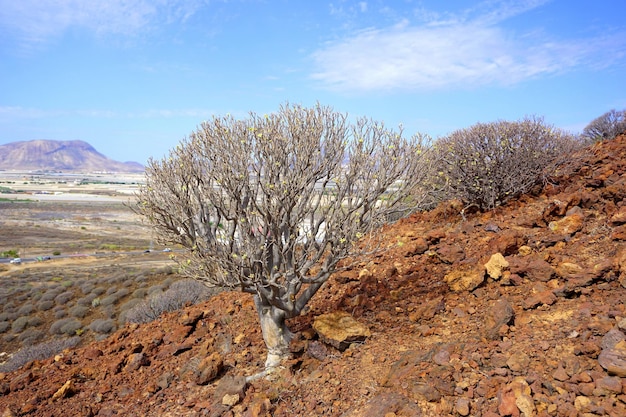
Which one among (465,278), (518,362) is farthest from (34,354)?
(518,362)

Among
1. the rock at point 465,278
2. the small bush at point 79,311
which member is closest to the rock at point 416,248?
the rock at point 465,278

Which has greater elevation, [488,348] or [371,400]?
[488,348]

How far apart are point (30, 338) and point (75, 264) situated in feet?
63.1

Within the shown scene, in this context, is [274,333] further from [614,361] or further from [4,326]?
[4,326]

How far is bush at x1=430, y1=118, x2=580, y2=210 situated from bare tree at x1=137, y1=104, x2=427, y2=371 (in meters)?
4.88

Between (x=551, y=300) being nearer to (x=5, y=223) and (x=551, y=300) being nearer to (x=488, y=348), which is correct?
(x=488, y=348)

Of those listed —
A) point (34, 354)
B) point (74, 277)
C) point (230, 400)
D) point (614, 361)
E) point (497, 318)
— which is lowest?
point (74, 277)

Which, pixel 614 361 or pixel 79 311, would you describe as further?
pixel 79 311

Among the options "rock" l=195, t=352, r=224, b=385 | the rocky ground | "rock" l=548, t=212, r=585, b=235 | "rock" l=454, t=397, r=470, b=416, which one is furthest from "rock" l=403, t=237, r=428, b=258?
"rock" l=454, t=397, r=470, b=416

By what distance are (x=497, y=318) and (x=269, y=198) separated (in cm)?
348

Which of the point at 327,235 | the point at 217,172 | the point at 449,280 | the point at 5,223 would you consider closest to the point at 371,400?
the point at 327,235

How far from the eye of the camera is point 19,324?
18.3m

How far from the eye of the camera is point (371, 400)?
488 cm

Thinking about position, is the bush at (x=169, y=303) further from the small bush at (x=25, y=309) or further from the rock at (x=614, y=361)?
the small bush at (x=25, y=309)
